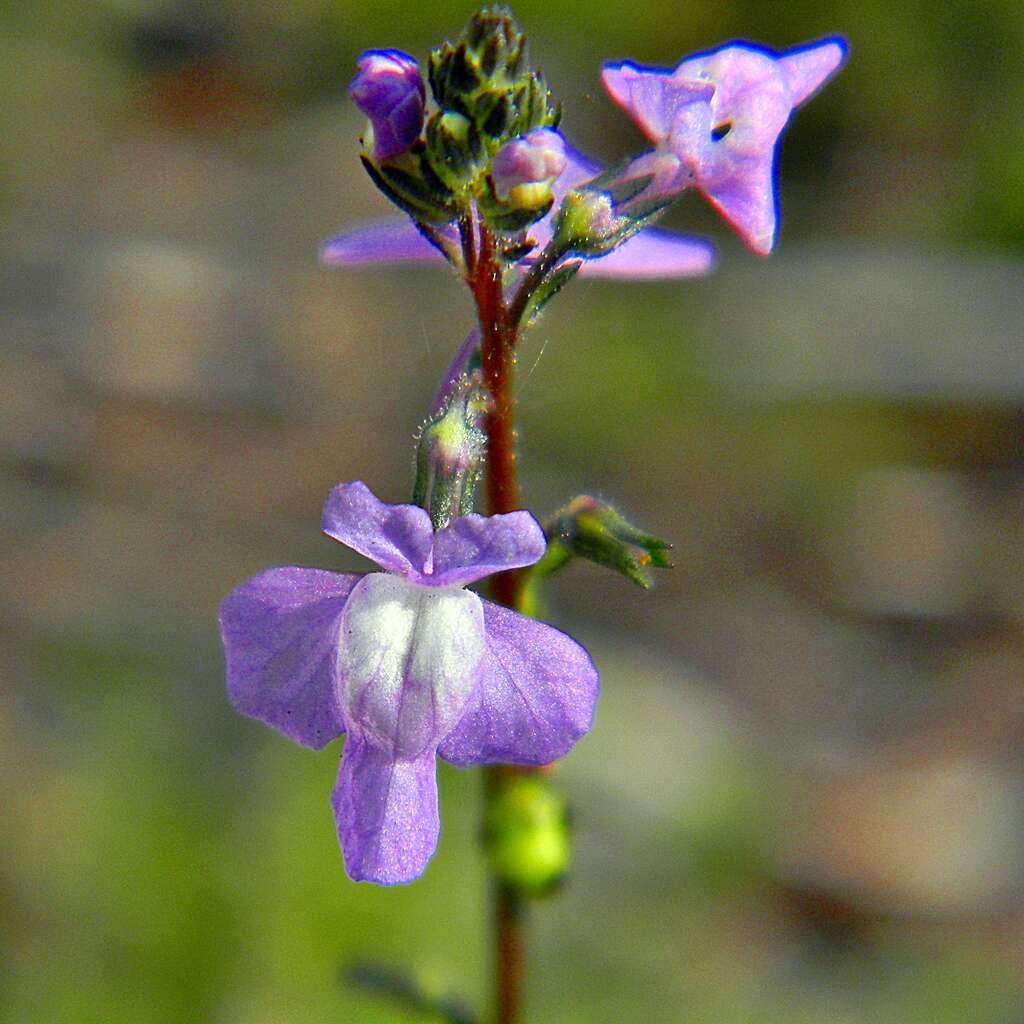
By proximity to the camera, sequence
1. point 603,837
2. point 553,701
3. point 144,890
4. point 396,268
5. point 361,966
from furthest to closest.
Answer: point 396,268, point 603,837, point 144,890, point 361,966, point 553,701

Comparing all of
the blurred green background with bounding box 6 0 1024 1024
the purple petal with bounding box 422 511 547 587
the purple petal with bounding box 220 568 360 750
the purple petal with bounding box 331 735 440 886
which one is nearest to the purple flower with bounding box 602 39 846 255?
the purple petal with bounding box 422 511 547 587

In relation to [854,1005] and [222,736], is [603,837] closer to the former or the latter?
[854,1005]

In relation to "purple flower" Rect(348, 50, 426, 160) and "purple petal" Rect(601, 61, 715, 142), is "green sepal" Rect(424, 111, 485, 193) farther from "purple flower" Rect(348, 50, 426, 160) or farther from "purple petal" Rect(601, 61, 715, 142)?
"purple petal" Rect(601, 61, 715, 142)

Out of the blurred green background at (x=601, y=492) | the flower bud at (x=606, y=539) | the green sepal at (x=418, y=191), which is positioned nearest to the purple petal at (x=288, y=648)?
the flower bud at (x=606, y=539)

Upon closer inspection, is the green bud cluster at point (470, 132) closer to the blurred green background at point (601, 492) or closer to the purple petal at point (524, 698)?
the purple petal at point (524, 698)

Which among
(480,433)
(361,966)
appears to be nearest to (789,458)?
(361,966)

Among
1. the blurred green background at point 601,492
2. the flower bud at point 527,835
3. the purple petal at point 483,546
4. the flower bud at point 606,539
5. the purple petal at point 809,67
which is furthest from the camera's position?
the blurred green background at point 601,492
